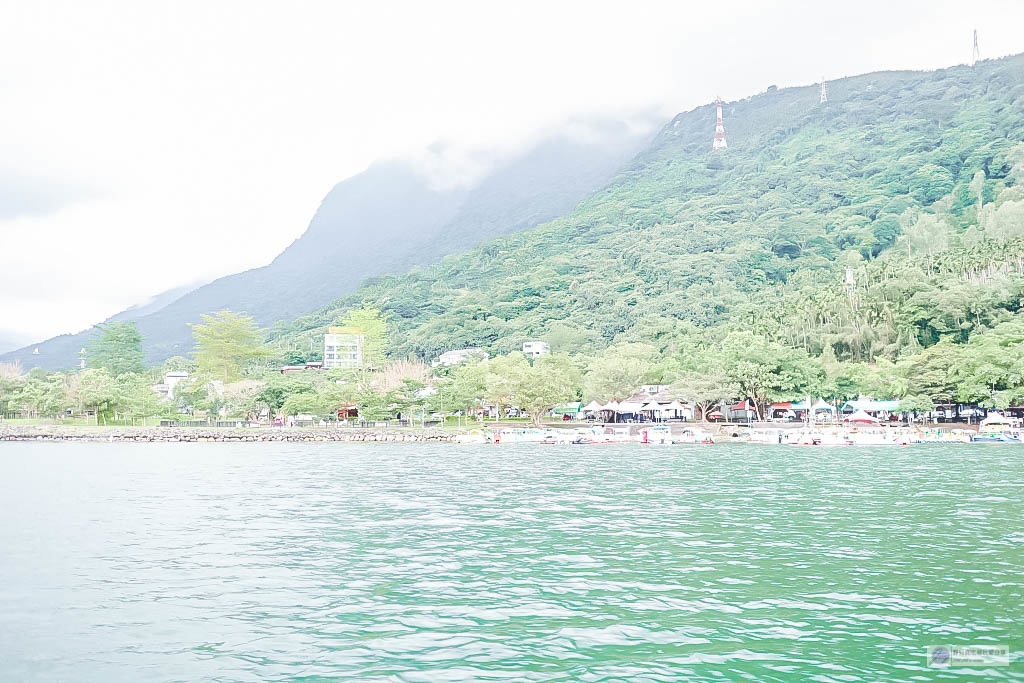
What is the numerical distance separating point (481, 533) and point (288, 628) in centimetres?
809

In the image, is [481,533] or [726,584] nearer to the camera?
[726,584]

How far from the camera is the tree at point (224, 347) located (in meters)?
113

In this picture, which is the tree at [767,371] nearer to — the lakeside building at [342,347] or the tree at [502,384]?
the tree at [502,384]

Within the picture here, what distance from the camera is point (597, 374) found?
239 ft

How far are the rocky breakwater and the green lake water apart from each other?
32.9 meters

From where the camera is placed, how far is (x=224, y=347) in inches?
4518

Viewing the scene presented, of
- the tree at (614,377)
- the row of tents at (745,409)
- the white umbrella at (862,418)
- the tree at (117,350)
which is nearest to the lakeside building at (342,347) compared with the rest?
the tree at (117,350)

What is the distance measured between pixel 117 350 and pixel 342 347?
1358 inches

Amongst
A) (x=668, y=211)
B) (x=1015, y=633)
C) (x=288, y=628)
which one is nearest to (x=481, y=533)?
(x=288, y=628)

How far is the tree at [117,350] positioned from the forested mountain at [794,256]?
127 ft

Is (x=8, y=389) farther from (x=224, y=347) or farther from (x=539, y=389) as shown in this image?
(x=539, y=389)

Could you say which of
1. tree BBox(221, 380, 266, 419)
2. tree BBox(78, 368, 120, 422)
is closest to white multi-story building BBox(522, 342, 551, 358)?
tree BBox(221, 380, 266, 419)

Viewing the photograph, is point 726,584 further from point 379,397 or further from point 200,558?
point 379,397

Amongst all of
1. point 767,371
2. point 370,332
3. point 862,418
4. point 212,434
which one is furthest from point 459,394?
point 370,332
